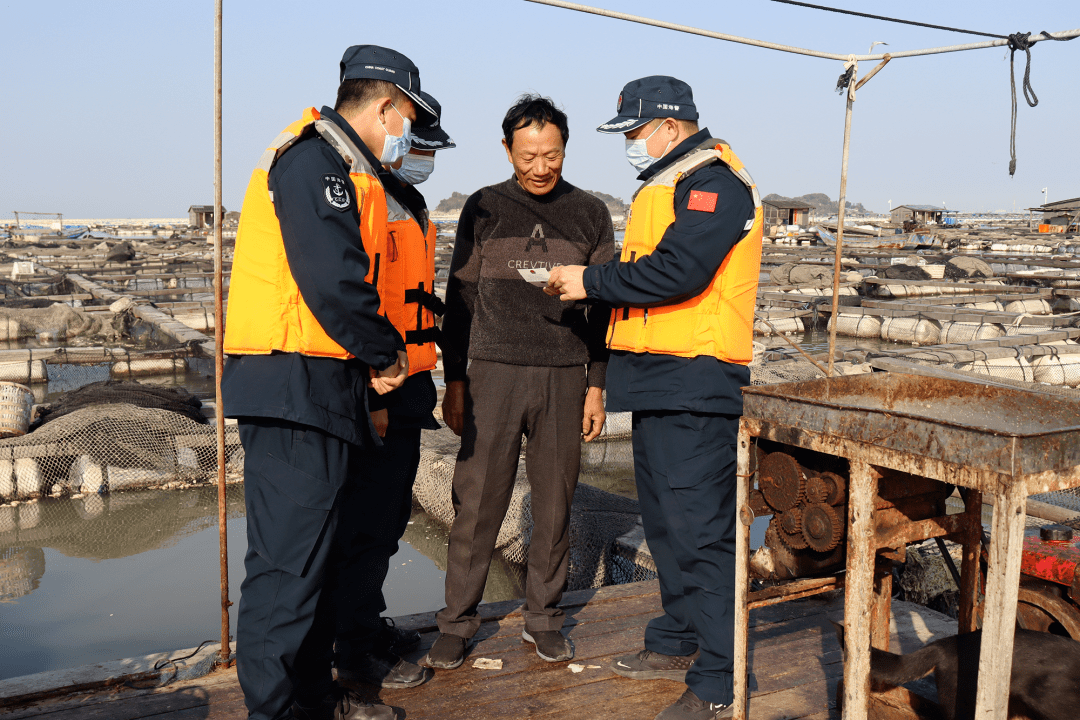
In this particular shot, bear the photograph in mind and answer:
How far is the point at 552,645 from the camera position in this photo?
2846mm

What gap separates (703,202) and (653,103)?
0.39 meters

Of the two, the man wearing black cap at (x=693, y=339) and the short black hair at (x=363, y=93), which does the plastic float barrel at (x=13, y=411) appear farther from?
the man wearing black cap at (x=693, y=339)

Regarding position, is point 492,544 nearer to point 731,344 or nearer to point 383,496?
point 383,496

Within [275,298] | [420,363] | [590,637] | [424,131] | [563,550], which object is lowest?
[590,637]

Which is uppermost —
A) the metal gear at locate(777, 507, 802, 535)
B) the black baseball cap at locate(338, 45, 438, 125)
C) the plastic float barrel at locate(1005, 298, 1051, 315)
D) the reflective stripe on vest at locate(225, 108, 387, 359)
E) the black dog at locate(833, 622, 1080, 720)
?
the black baseball cap at locate(338, 45, 438, 125)

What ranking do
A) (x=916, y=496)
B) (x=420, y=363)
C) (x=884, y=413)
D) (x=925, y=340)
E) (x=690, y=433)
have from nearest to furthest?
(x=884, y=413) < (x=916, y=496) < (x=690, y=433) < (x=420, y=363) < (x=925, y=340)

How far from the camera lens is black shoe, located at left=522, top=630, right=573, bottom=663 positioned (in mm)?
2824

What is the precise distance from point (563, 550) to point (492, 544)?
0.25 metres

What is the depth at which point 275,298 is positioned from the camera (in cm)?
204

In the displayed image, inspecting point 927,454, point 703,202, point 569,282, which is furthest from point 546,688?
point 703,202

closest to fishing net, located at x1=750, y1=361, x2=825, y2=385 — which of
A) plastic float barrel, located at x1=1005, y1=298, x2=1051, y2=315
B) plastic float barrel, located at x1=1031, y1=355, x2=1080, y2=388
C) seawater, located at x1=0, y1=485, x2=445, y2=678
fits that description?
plastic float barrel, located at x1=1031, y1=355, x2=1080, y2=388

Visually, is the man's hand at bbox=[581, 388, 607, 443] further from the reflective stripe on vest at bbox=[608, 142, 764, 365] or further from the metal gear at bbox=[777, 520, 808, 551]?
the metal gear at bbox=[777, 520, 808, 551]

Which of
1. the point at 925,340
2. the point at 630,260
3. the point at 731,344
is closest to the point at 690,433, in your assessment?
the point at 731,344

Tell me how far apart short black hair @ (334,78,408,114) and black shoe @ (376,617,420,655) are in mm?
1578
